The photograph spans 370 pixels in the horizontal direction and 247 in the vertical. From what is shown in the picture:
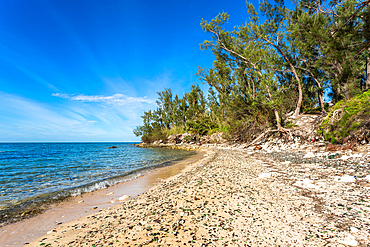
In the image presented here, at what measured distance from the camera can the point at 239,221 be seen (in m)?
2.96

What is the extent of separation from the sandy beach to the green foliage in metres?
7.10

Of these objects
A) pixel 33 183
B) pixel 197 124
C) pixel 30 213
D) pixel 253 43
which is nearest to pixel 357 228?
pixel 30 213

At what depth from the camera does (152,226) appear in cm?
299

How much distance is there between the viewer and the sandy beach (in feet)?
7.99

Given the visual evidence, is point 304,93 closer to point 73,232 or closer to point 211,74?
point 211,74

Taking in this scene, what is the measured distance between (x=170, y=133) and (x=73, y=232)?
48675mm

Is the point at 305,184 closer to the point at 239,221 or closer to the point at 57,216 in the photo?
the point at 239,221

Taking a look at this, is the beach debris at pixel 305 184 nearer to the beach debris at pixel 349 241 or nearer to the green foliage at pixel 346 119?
the beach debris at pixel 349 241

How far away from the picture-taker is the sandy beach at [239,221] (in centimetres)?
244

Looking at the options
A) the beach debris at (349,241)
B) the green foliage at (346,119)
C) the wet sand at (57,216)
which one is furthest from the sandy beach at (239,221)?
the green foliage at (346,119)

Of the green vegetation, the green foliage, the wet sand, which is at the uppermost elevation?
the green vegetation

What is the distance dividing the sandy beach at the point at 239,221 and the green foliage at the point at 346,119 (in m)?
7.10

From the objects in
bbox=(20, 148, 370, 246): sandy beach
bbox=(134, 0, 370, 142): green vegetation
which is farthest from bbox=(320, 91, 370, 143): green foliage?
bbox=(20, 148, 370, 246): sandy beach

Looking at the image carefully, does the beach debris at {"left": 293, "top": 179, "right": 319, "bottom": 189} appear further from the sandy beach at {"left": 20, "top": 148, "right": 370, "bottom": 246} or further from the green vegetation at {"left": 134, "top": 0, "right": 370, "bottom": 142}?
the green vegetation at {"left": 134, "top": 0, "right": 370, "bottom": 142}
